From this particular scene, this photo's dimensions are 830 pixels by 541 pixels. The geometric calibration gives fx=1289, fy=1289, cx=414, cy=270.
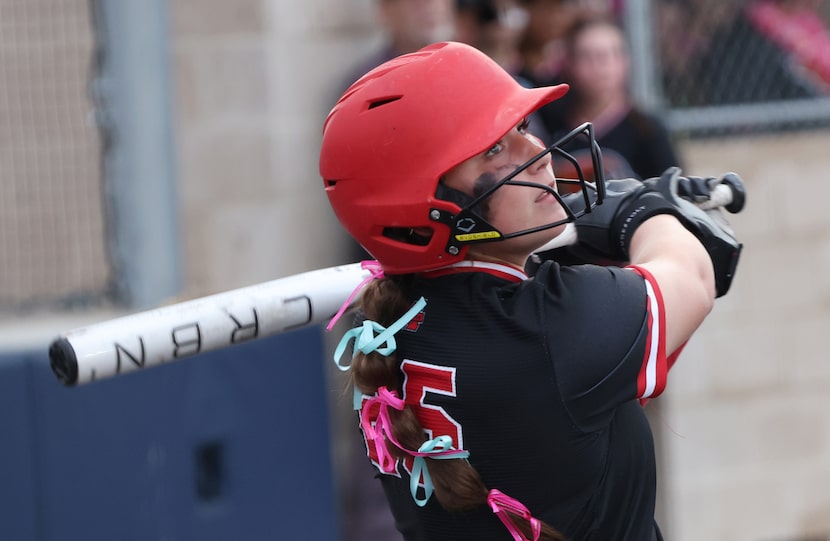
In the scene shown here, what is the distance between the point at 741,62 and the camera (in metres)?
5.80

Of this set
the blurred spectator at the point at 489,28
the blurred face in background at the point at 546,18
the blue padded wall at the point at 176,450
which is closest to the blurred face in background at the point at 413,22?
the blurred spectator at the point at 489,28

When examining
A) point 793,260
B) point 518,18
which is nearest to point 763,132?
point 793,260

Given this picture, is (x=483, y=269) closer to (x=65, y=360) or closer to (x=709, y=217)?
(x=709, y=217)

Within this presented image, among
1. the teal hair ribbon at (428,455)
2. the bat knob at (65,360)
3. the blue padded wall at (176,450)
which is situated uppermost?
the bat knob at (65,360)

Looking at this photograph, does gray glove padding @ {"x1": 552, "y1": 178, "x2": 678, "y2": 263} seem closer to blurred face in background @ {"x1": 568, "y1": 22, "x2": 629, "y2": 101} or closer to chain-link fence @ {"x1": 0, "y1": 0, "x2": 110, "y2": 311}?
chain-link fence @ {"x1": 0, "y1": 0, "x2": 110, "y2": 311}

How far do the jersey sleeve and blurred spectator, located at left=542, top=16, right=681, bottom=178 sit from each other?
2.63 metres

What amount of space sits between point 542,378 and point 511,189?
0.30 meters

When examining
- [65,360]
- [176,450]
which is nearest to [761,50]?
[176,450]

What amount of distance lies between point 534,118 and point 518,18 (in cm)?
65

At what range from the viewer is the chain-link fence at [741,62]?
5.68 metres

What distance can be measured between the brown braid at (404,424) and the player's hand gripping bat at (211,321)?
0.33 meters

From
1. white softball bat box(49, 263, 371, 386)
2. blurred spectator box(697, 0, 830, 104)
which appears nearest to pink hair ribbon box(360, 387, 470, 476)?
white softball bat box(49, 263, 371, 386)

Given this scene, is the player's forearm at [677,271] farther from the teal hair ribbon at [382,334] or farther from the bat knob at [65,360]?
the bat knob at [65,360]

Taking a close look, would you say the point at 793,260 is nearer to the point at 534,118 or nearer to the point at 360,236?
the point at 534,118
